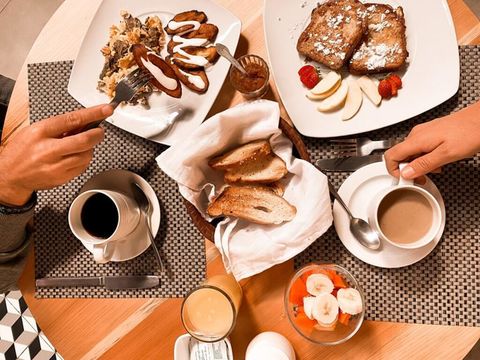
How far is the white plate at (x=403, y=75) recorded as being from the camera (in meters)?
1.17

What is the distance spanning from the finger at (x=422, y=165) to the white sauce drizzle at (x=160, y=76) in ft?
1.96

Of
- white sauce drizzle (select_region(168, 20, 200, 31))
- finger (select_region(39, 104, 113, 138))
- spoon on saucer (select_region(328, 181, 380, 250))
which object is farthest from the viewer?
white sauce drizzle (select_region(168, 20, 200, 31))

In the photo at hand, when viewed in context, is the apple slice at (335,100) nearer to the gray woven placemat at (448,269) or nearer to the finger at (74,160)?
the gray woven placemat at (448,269)

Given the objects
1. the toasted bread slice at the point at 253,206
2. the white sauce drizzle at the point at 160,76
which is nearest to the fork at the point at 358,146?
the toasted bread slice at the point at 253,206

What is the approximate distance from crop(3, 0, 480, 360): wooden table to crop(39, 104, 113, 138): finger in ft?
1.10

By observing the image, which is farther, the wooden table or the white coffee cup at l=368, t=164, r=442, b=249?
the wooden table

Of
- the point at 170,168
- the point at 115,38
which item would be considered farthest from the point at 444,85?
the point at 115,38

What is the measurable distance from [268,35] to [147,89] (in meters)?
0.35

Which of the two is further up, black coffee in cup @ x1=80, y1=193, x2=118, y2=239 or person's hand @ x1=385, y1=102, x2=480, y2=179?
black coffee in cup @ x1=80, y1=193, x2=118, y2=239

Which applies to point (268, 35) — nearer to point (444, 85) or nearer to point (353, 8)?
point (353, 8)

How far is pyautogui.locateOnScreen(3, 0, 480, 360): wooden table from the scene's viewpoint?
1195mm

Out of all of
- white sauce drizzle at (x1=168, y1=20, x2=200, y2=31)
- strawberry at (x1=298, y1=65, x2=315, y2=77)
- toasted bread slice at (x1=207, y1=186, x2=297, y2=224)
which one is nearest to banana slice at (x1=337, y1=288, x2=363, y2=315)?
toasted bread slice at (x1=207, y1=186, x2=297, y2=224)

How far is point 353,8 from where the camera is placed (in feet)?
4.07

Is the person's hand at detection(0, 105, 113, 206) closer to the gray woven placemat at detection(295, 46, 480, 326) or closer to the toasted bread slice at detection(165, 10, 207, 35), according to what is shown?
the toasted bread slice at detection(165, 10, 207, 35)
